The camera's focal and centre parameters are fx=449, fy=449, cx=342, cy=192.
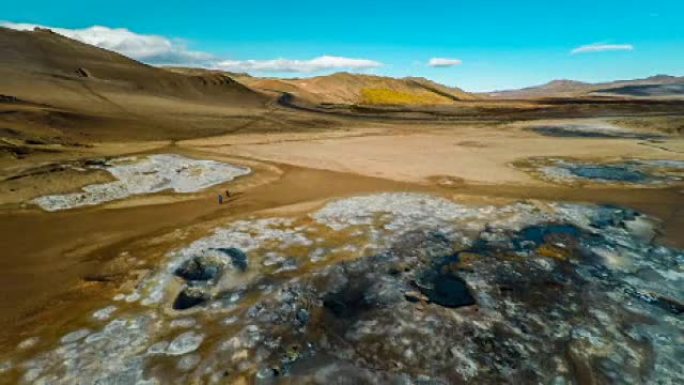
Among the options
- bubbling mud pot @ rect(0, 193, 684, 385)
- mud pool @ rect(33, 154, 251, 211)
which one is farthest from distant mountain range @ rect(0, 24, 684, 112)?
bubbling mud pot @ rect(0, 193, 684, 385)

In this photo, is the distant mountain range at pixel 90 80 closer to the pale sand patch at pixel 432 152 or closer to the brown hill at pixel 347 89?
the pale sand patch at pixel 432 152

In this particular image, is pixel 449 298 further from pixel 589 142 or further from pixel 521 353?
pixel 589 142

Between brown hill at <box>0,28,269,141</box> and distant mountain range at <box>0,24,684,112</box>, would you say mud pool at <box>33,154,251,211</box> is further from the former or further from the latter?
distant mountain range at <box>0,24,684,112</box>

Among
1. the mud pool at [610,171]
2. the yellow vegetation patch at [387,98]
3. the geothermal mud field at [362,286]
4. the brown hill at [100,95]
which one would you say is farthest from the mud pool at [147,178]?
the yellow vegetation patch at [387,98]

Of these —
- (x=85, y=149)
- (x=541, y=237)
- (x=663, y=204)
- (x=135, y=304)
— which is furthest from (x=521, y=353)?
(x=85, y=149)

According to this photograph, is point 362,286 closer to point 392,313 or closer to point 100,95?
point 392,313

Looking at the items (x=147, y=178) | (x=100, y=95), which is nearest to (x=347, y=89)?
(x=100, y=95)
